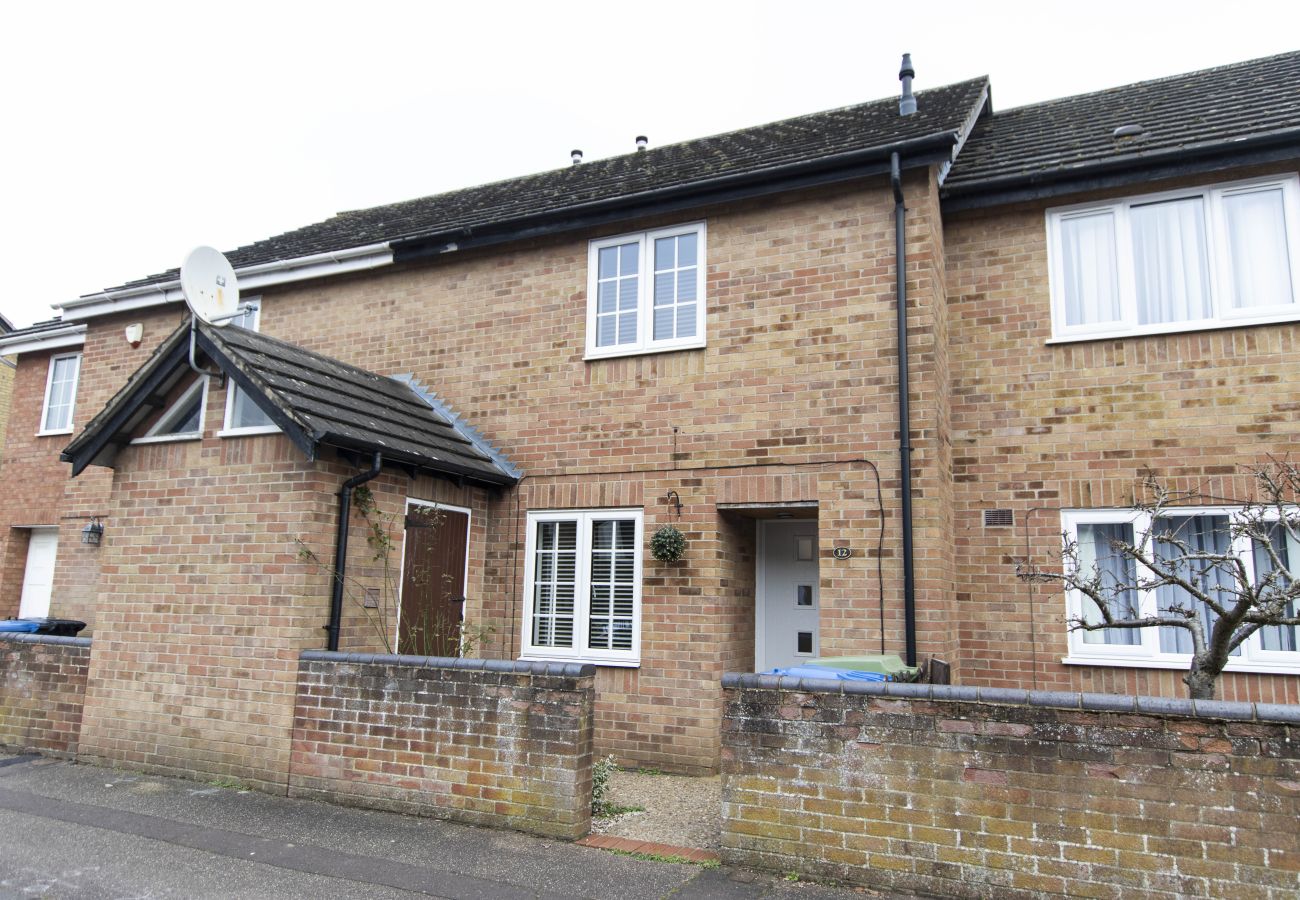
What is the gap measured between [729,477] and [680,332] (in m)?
1.70

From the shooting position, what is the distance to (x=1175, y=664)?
7.68m

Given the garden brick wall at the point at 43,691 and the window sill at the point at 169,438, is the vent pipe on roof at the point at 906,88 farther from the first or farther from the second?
the garden brick wall at the point at 43,691

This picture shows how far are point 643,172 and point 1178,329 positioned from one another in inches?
242

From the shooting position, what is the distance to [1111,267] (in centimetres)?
852

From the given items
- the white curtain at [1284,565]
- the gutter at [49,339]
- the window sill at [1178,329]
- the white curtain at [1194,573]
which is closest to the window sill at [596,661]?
the white curtain at [1194,573]

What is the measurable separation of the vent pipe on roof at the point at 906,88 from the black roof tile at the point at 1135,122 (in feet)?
2.58

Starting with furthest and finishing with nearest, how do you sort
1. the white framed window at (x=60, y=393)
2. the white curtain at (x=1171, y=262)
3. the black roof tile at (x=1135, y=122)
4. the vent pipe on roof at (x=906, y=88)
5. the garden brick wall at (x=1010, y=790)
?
the white framed window at (x=60, y=393) → the vent pipe on roof at (x=906, y=88) → the black roof tile at (x=1135, y=122) → the white curtain at (x=1171, y=262) → the garden brick wall at (x=1010, y=790)

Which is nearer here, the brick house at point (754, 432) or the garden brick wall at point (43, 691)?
the brick house at point (754, 432)

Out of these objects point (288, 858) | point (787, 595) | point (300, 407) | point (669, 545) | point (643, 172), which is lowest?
point (288, 858)

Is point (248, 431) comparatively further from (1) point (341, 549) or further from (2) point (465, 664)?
(2) point (465, 664)

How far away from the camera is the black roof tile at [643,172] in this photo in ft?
30.5

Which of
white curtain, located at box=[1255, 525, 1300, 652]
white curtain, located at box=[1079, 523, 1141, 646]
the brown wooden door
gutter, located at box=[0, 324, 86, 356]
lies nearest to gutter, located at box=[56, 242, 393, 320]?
gutter, located at box=[0, 324, 86, 356]

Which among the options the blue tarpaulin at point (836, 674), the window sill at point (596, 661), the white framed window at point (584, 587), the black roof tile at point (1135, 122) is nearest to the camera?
the blue tarpaulin at point (836, 674)

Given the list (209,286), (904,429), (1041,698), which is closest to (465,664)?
(1041,698)
